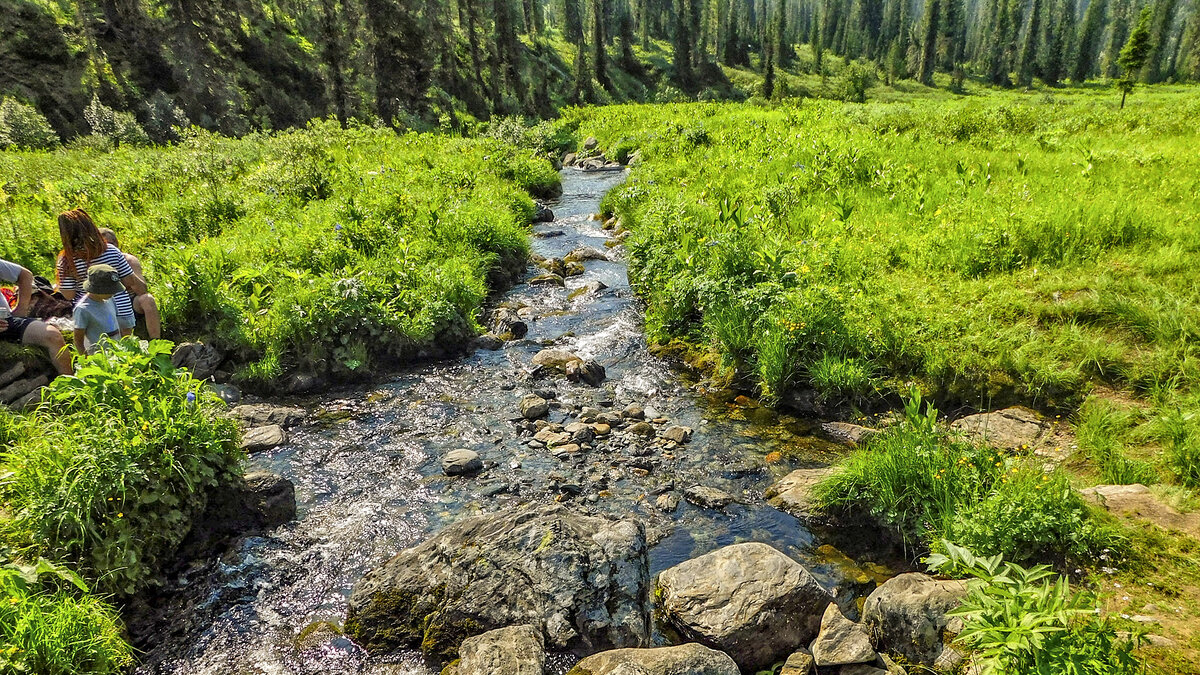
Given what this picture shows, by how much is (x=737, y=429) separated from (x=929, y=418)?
2898 millimetres

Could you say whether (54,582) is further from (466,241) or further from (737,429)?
(466,241)

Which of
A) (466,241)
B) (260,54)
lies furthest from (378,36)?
(466,241)

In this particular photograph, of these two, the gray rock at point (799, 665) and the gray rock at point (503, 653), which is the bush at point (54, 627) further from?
the gray rock at point (799, 665)

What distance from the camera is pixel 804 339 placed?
9.08 meters

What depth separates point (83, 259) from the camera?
26.3 ft

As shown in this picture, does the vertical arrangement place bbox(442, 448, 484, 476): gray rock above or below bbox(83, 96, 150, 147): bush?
below

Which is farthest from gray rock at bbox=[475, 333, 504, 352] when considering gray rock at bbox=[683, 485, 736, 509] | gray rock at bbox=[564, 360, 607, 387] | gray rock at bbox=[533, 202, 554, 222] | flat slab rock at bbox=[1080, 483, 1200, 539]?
gray rock at bbox=[533, 202, 554, 222]

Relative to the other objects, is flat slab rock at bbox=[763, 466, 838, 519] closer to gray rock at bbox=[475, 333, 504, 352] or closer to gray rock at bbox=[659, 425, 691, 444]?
→ gray rock at bbox=[659, 425, 691, 444]

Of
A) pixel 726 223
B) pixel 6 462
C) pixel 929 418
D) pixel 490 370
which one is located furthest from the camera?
pixel 726 223

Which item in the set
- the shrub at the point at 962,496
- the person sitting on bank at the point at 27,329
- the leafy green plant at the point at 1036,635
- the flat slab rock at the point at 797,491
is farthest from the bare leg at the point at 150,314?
the leafy green plant at the point at 1036,635

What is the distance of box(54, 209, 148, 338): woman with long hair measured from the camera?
7773 mm

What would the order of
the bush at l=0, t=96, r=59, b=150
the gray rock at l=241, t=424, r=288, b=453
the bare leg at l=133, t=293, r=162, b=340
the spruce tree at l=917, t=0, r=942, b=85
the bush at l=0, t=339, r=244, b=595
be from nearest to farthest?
the bush at l=0, t=339, r=244, b=595 < the gray rock at l=241, t=424, r=288, b=453 < the bare leg at l=133, t=293, r=162, b=340 < the bush at l=0, t=96, r=59, b=150 < the spruce tree at l=917, t=0, r=942, b=85

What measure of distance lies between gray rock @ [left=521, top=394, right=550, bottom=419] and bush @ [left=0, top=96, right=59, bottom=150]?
25.9 metres

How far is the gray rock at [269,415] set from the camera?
8883 mm
